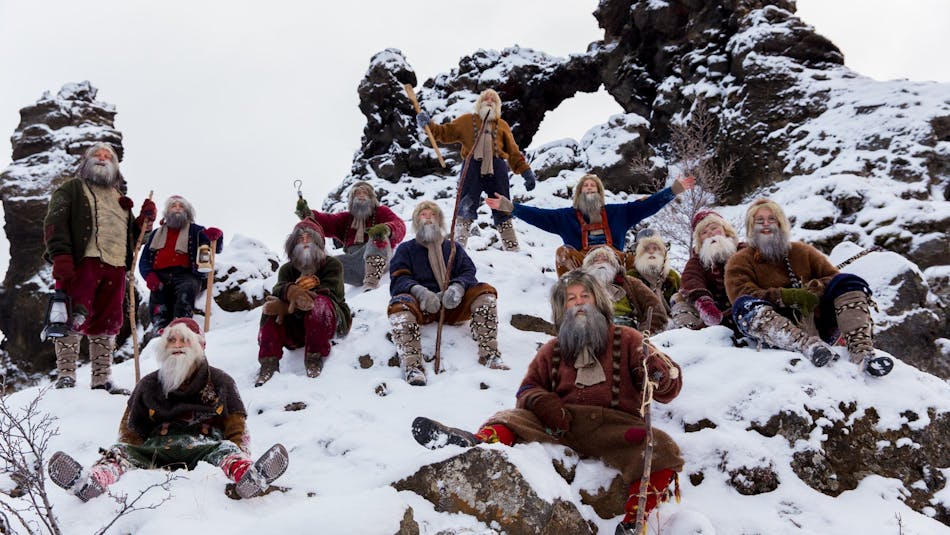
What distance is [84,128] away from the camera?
2072 cm

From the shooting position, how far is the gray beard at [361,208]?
26.6ft

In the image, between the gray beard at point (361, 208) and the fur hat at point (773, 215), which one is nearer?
the fur hat at point (773, 215)

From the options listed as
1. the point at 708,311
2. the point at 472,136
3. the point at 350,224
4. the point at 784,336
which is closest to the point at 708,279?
the point at 708,311

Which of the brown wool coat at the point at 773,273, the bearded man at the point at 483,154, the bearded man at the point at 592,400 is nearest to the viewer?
the bearded man at the point at 592,400

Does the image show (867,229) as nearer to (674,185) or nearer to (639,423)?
A: (674,185)

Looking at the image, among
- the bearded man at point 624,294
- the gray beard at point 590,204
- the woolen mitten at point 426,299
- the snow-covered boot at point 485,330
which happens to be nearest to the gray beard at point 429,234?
the woolen mitten at point 426,299

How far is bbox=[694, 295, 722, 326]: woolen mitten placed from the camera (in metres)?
5.11

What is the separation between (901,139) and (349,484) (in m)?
16.8

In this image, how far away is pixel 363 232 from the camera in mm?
8297

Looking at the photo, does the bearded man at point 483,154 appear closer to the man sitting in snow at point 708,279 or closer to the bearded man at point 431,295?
the bearded man at point 431,295

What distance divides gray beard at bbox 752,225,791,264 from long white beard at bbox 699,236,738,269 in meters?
0.62

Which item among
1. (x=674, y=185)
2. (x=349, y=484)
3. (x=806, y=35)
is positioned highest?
(x=806, y=35)

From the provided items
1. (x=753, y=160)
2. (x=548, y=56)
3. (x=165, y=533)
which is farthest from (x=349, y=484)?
(x=548, y=56)

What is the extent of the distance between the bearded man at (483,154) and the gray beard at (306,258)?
2592mm
